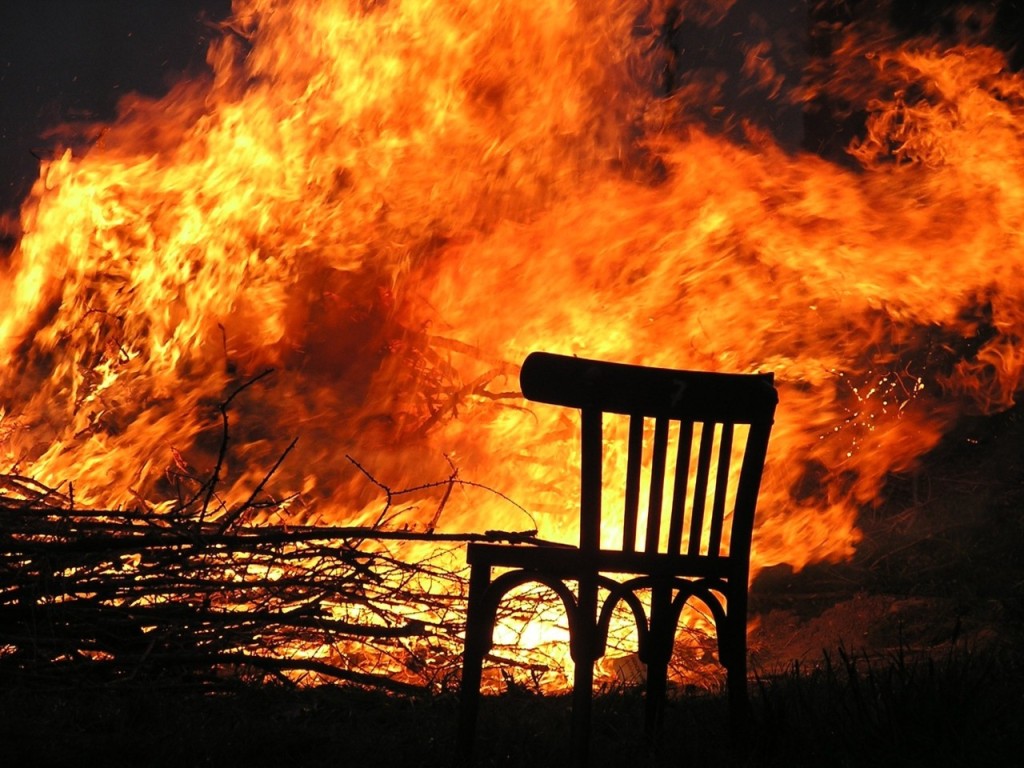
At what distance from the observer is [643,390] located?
3.25m

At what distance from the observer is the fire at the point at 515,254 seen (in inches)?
268

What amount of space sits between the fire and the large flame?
17 mm

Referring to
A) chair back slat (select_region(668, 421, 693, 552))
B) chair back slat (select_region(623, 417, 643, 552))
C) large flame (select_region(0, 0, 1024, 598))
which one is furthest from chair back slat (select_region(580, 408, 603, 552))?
large flame (select_region(0, 0, 1024, 598))

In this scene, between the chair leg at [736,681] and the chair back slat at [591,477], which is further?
the chair leg at [736,681]

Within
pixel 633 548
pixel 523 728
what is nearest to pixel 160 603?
pixel 523 728

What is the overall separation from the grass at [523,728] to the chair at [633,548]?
0.64ft

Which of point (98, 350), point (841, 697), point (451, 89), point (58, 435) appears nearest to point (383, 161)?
point (451, 89)

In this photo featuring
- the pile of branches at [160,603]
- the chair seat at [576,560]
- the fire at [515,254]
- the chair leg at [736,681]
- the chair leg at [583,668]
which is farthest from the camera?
the fire at [515,254]

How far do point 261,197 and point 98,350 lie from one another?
1.40 metres

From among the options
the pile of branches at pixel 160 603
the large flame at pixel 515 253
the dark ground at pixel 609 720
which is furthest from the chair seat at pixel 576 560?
the large flame at pixel 515 253

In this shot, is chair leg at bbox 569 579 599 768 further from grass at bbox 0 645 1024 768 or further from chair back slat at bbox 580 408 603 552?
grass at bbox 0 645 1024 768

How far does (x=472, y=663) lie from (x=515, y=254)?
4223mm

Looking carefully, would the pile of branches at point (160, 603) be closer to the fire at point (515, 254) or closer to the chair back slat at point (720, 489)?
the chair back slat at point (720, 489)

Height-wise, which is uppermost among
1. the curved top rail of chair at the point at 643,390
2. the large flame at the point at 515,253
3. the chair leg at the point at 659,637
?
the large flame at the point at 515,253
